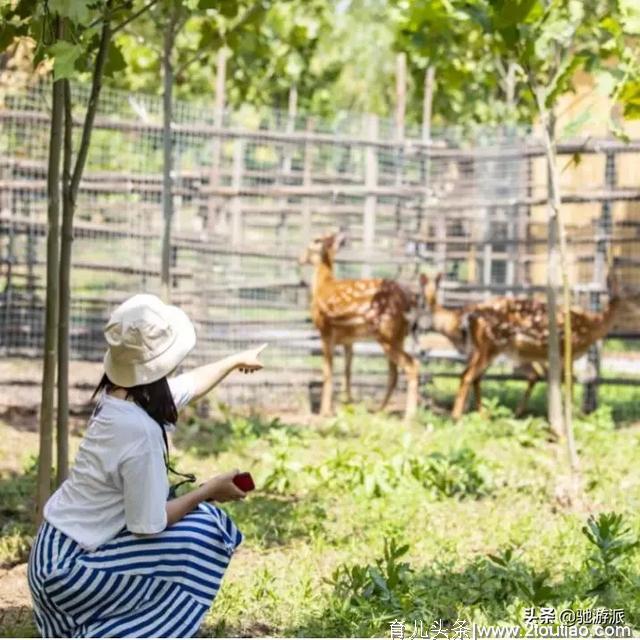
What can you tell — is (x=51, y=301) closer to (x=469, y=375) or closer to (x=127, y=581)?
(x=127, y=581)

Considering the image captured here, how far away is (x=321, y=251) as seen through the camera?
9.91m

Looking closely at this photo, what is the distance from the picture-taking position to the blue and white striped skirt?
128 inches

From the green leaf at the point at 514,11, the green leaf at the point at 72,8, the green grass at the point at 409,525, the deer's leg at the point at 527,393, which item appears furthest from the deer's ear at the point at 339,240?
the green leaf at the point at 72,8

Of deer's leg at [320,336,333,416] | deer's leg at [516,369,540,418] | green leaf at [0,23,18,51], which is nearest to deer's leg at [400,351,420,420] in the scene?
deer's leg at [320,336,333,416]

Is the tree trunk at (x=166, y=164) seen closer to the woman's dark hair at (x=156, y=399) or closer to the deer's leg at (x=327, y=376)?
the deer's leg at (x=327, y=376)

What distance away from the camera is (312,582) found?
4.61 metres

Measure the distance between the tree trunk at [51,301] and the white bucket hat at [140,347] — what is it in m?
1.38

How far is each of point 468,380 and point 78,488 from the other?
21.4 ft

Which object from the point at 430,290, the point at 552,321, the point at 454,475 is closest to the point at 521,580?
the point at 454,475

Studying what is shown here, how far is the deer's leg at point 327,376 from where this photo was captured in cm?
977

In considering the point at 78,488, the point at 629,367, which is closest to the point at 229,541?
the point at 78,488

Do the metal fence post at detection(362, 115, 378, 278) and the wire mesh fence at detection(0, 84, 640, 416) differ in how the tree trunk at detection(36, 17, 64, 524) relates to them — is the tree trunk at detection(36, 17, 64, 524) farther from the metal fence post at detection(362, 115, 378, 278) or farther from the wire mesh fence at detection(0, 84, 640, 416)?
the metal fence post at detection(362, 115, 378, 278)

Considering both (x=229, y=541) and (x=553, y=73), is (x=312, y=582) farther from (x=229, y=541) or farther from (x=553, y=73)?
(x=553, y=73)

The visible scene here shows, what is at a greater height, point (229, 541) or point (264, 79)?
point (264, 79)
